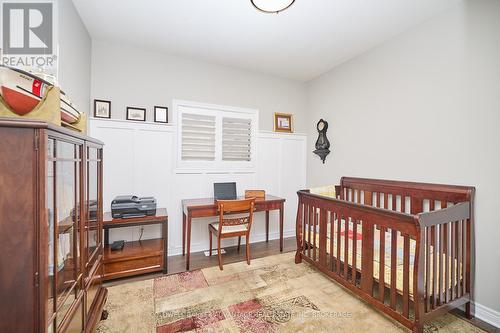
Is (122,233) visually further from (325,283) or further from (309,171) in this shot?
(309,171)

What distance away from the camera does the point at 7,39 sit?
54.6 inches

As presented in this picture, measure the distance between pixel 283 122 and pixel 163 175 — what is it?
6.64 feet

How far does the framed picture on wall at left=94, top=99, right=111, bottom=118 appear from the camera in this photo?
2568mm

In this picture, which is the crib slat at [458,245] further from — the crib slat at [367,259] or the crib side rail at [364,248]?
the crib slat at [367,259]

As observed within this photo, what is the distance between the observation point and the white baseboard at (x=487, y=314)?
1692mm

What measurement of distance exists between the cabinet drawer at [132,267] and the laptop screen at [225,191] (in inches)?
39.7

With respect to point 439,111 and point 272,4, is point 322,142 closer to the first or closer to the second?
point 439,111

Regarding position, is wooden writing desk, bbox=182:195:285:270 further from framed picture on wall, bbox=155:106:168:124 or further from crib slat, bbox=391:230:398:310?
crib slat, bbox=391:230:398:310

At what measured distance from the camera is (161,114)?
112 inches

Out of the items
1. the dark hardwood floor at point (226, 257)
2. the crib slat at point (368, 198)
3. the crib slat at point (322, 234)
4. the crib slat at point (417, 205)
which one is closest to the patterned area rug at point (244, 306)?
the dark hardwood floor at point (226, 257)

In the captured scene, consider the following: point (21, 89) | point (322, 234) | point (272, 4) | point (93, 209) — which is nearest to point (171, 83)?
point (272, 4)

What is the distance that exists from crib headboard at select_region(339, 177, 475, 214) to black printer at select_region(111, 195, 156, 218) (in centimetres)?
242

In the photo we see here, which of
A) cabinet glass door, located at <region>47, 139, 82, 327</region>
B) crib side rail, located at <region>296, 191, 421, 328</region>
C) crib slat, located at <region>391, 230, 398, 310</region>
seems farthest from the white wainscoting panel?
crib slat, located at <region>391, 230, 398, 310</region>

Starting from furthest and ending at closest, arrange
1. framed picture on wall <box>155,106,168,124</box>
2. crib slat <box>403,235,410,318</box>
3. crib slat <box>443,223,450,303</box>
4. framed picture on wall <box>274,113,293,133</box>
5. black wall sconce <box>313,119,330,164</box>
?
framed picture on wall <box>274,113,293,133</box>, black wall sconce <box>313,119,330,164</box>, framed picture on wall <box>155,106,168,124</box>, crib slat <box>443,223,450,303</box>, crib slat <box>403,235,410,318</box>
